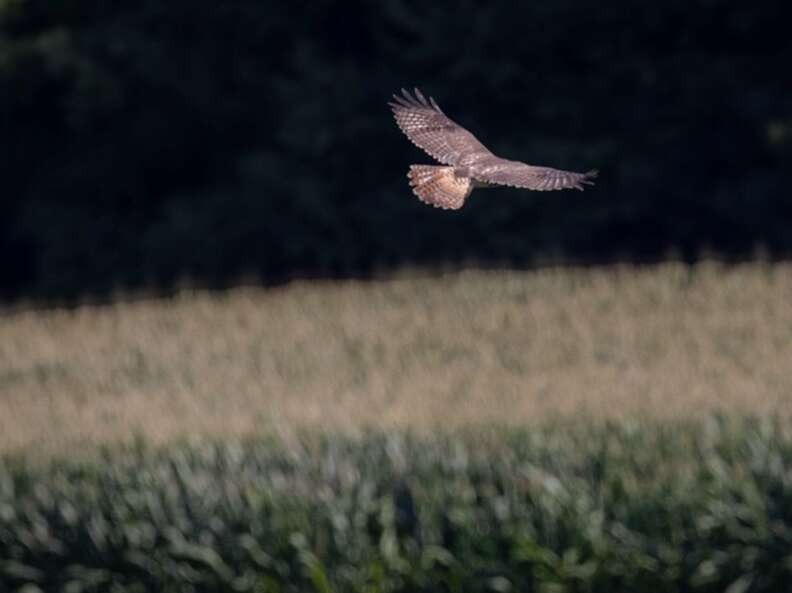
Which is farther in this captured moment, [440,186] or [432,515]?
[432,515]

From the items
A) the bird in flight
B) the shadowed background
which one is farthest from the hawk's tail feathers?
the shadowed background

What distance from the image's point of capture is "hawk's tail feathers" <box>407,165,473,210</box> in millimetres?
3545

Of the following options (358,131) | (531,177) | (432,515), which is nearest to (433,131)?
(531,177)

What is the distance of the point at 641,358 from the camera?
14.1 m

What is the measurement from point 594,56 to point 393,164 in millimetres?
2500

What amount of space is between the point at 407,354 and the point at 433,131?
11.1 metres

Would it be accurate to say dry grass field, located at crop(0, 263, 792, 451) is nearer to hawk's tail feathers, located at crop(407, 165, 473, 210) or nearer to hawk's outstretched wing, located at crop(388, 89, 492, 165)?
hawk's outstretched wing, located at crop(388, 89, 492, 165)

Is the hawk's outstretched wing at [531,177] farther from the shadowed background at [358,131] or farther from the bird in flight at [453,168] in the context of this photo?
the shadowed background at [358,131]

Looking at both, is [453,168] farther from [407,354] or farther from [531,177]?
[407,354]

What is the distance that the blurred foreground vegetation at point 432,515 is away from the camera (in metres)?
9.60

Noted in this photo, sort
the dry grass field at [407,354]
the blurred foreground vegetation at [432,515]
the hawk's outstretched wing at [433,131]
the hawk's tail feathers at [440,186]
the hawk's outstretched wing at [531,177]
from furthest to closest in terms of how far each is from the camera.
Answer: the dry grass field at [407,354] < the blurred foreground vegetation at [432,515] < the hawk's outstretched wing at [433,131] < the hawk's tail feathers at [440,186] < the hawk's outstretched wing at [531,177]

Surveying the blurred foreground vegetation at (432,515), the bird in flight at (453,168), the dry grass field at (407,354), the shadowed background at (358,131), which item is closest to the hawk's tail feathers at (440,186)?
the bird in flight at (453,168)

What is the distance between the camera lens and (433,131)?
13.6 ft

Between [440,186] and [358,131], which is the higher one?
[358,131]
